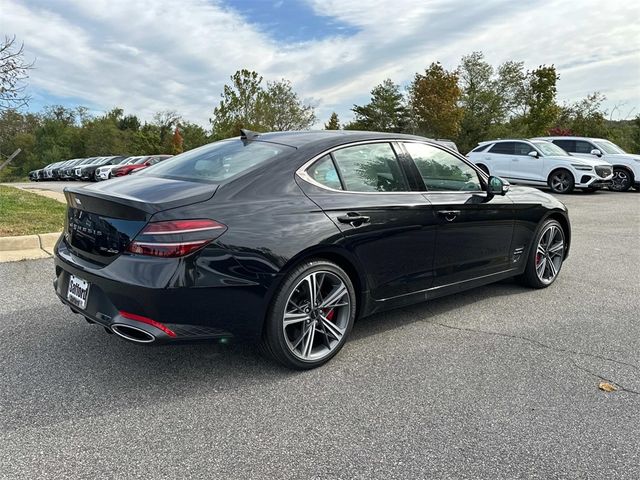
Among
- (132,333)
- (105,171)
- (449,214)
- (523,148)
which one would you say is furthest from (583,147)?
(105,171)

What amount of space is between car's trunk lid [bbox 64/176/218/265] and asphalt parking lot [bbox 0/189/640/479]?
0.78m

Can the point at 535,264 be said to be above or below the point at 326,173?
below

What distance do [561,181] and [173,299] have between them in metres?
15.0

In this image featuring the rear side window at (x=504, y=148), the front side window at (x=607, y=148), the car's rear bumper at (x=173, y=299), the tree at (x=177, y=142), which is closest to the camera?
the car's rear bumper at (x=173, y=299)

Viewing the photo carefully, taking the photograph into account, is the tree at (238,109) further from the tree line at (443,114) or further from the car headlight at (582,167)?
the car headlight at (582,167)

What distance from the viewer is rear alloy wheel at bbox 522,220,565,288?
4.80 m

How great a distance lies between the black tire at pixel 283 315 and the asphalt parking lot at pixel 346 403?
103 mm

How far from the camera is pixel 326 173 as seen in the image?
3.27 meters

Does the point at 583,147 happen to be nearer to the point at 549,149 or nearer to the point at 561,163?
the point at 549,149

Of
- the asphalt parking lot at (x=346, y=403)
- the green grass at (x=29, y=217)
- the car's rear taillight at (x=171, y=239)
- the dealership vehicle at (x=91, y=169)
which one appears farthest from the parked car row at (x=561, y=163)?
the dealership vehicle at (x=91, y=169)

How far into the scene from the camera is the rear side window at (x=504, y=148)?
15664 mm

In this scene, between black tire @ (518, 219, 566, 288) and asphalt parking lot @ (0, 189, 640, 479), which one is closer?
asphalt parking lot @ (0, 189, 640, 479)

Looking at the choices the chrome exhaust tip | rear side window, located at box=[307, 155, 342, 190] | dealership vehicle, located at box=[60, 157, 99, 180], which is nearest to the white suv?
rear side window, located at box=[307, 155, 342, 190]

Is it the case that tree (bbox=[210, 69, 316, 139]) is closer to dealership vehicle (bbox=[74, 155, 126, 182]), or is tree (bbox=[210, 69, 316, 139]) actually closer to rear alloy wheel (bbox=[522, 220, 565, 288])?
dealership vehicle (bbox=[74, 155, 126, 182])
